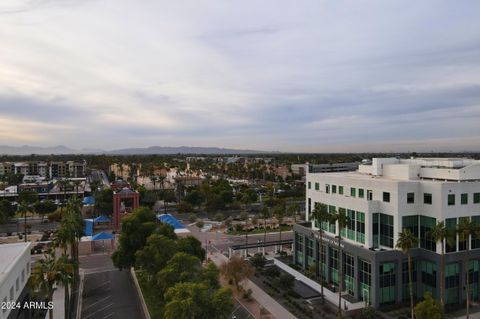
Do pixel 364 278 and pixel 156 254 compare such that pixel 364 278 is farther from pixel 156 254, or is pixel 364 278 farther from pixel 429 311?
pixel 156 254

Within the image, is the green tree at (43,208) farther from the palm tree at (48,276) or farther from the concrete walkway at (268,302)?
the palm tree at (48,276)

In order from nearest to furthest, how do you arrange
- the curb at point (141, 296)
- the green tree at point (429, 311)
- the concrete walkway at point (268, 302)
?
the green tree at point (429, 311) < the curb at point (141, 296) < the concrete walkway at point (268, 302)

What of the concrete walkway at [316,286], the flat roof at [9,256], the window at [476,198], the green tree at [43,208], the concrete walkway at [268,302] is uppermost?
the window at [476,198]

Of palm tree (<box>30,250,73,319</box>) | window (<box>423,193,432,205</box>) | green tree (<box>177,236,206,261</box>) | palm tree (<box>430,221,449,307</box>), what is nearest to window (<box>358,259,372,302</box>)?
palm tree (<box>430,221,449,307</box>)

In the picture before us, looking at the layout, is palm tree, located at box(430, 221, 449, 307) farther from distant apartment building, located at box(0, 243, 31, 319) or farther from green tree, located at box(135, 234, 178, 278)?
distant apartment building, located at box(0, 243, 31, 319)

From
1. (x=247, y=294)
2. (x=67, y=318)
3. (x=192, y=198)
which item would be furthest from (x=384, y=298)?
(x=192, y=198)

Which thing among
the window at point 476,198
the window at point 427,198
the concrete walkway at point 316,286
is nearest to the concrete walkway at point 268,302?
the concrete walkway at point 316,286
